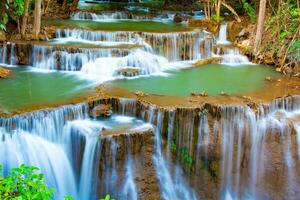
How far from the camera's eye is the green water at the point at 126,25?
49.7ft

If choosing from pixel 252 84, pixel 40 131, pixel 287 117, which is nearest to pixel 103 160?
pixel 40 131

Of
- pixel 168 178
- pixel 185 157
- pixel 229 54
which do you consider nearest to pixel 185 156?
pixel 185 157

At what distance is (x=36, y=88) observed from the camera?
1009 cm

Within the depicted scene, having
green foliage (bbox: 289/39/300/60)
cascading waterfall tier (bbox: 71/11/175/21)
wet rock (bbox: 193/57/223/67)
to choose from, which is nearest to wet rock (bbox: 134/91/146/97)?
wet rock (bbox: 193/57/223/67)

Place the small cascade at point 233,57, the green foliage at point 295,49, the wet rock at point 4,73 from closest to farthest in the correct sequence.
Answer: the wet rock at point 4,73 → the green foliage at point 295,49 → the small cascade at point 233,57

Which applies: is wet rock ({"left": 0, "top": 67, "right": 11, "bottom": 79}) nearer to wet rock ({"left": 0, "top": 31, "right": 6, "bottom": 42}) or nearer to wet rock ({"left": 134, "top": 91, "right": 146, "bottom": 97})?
wet rock ({"left": 0, "top": 31, "right": 6, "bottom": 42})

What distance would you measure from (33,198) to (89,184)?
4451 millimetres

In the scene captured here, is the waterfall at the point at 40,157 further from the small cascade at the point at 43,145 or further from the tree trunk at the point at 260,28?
the tree trunk at the point at 260,28

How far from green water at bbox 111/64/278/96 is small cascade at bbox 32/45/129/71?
1339mm

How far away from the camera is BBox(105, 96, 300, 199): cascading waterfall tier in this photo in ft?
28.3

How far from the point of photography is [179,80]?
438 inches

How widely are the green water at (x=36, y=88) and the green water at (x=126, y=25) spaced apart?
4126 millimetres

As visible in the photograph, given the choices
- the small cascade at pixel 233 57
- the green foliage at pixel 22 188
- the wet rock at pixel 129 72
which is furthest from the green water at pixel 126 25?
the green foliage at pixel 22 188

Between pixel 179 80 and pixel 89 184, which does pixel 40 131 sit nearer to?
pixel 89 184
